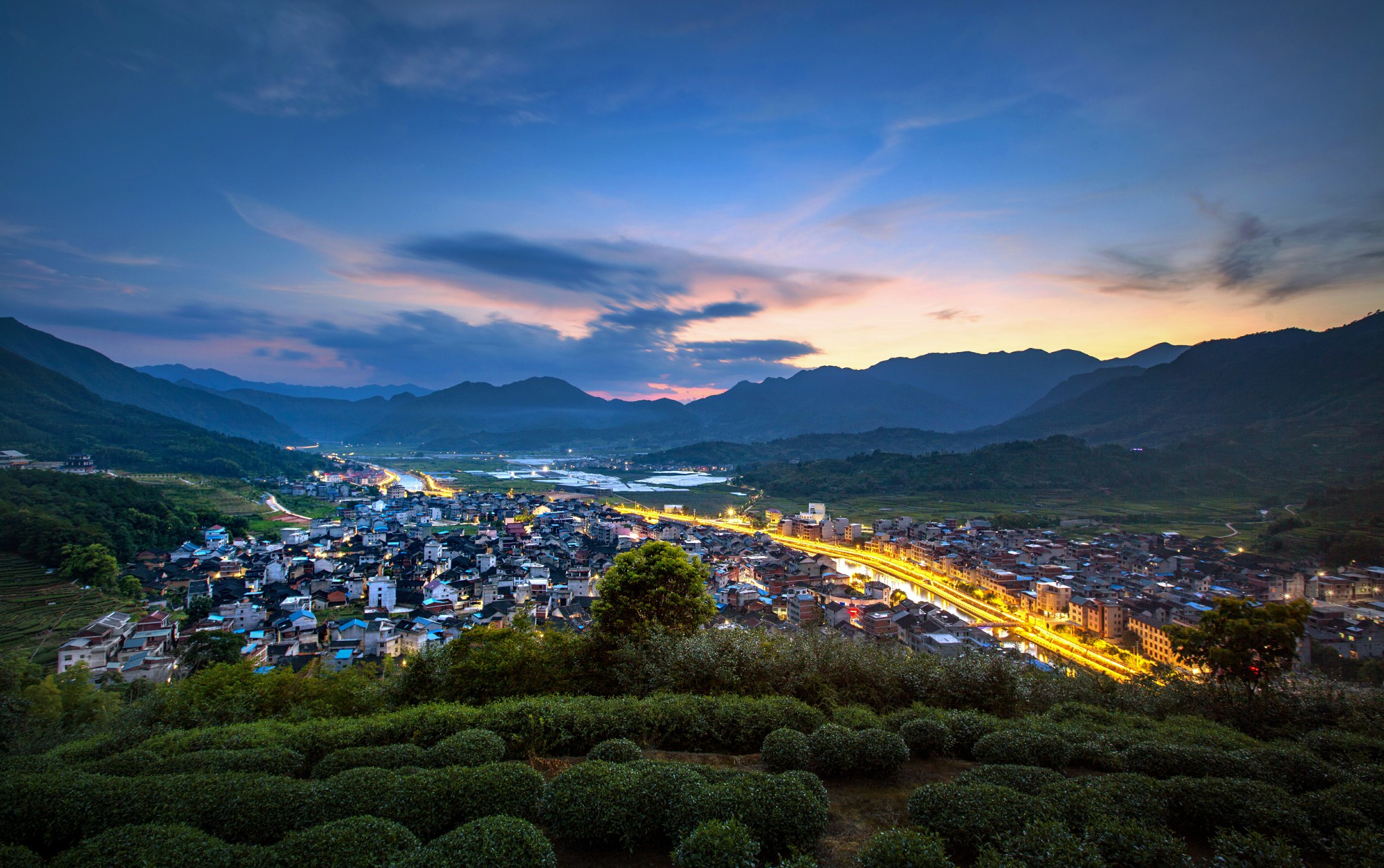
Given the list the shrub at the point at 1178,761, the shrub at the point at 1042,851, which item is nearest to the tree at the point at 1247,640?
the shrub at the point at 1178,761

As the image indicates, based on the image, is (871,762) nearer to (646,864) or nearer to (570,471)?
(646,864)

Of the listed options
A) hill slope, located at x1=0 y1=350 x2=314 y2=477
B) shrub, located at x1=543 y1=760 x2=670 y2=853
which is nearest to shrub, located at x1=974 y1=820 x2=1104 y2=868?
shrub, located at x1=543 y1=760 x2=670 y2=853

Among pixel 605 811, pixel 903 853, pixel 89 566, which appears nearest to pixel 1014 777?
pixel 903 853

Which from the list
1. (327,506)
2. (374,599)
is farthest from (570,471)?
(374,599)

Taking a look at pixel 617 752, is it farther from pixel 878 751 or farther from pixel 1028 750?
pixel 1028 750

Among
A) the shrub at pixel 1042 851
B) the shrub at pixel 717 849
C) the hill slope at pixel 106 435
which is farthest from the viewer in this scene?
the hill slope at pixel 106 435

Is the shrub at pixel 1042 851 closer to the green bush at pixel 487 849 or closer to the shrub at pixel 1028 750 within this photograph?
the shrub at pixel 1028 750
